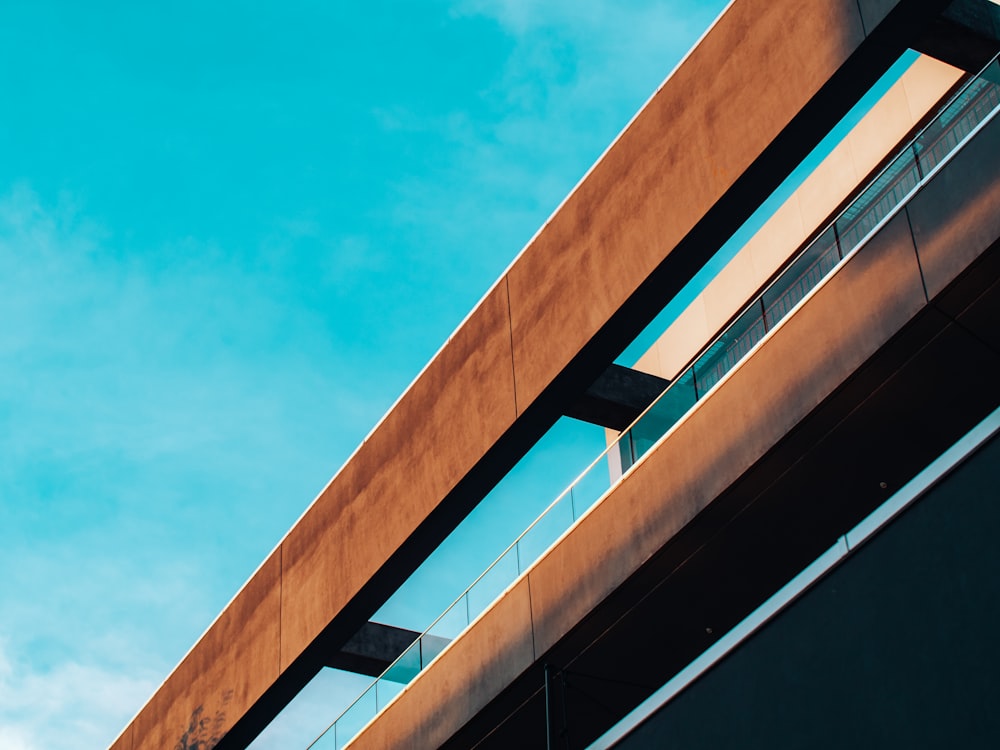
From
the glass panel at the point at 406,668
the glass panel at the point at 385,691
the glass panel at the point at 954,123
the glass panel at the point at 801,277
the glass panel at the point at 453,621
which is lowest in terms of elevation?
the glass panel at the point at 385,691

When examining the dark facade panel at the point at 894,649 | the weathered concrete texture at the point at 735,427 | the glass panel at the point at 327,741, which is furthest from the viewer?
the glass panel at the point at 327,741

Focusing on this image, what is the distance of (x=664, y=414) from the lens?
1313 centimetres

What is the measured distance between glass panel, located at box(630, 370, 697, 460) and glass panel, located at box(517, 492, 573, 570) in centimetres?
118

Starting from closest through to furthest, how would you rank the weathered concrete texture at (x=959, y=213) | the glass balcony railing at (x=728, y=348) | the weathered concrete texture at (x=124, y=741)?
the weathered concrete texture at (x=959, y=213), the glass balcony railing at (x=728, y=348), the weathered concrete texture at (x=124, y=741)

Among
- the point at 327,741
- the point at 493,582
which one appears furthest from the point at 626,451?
the point at 327,741

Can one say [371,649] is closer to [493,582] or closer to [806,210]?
[493,582]

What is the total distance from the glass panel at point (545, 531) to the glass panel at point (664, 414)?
1183 mm

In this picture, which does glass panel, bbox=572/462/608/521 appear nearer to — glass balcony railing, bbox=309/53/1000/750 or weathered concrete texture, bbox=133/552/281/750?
glass balcony railing, bbox=309/53/1000/750

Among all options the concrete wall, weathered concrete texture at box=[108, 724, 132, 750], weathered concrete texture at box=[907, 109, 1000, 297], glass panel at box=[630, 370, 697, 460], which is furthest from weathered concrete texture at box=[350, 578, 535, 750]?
weathered concrete texture at box=[108, 724, 132, 750]

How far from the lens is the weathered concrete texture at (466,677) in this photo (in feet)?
46.5

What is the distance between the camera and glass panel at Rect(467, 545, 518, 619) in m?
14.8

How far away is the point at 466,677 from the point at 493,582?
46.7 inches

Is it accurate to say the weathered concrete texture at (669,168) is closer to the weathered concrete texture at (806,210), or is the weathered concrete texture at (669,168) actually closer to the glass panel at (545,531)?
the glass panel at (545,531)

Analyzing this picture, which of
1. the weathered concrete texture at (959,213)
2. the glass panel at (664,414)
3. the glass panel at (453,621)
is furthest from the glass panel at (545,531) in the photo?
the weathered concrete texture at (959,213)
